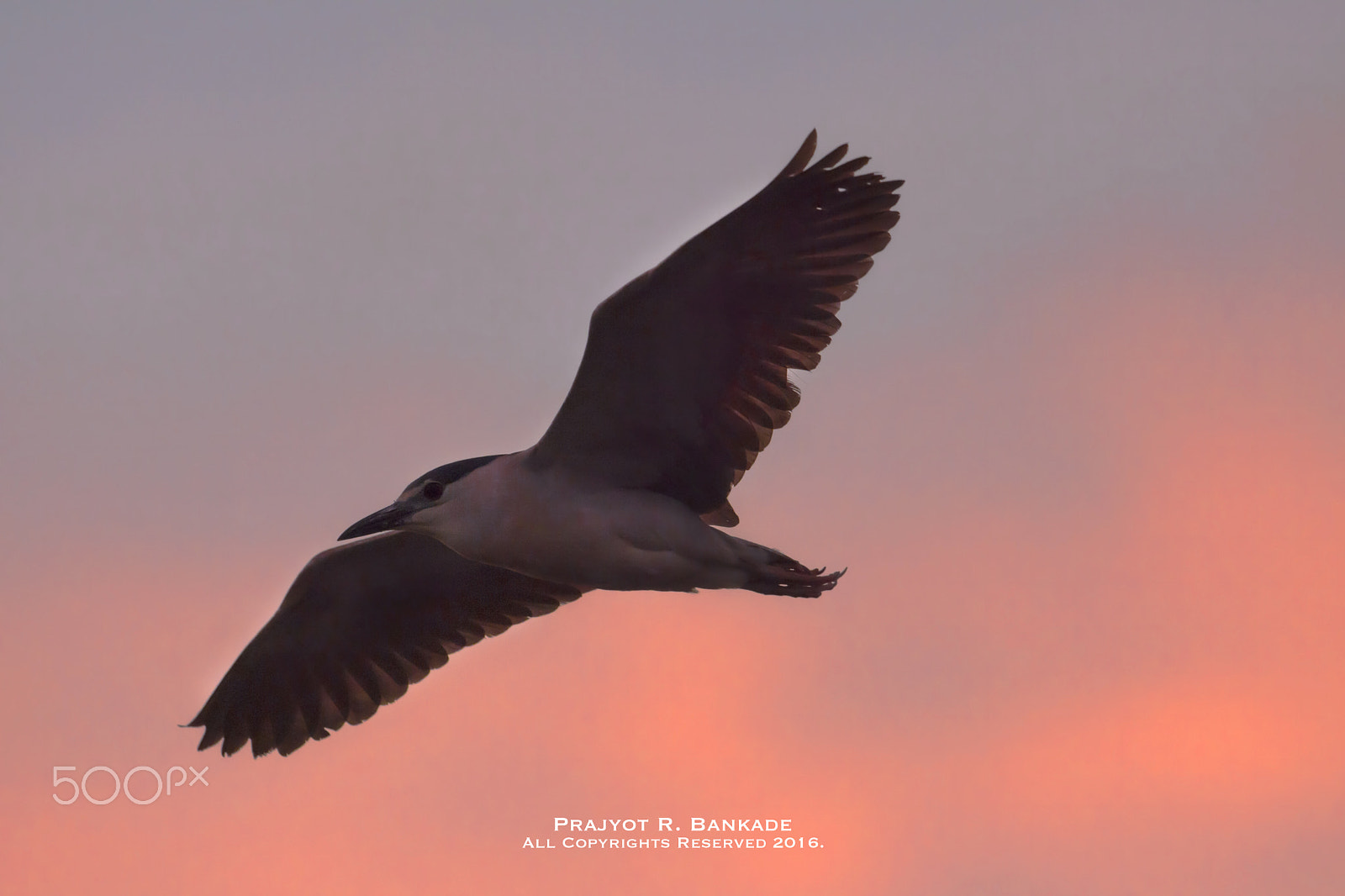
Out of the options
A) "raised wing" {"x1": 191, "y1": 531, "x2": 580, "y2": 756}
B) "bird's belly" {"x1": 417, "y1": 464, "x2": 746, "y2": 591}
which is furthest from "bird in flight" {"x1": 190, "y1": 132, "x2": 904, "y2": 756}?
"raised wing" {"x1": 191, "y1": 531, "x2": 580, "y2": 756}

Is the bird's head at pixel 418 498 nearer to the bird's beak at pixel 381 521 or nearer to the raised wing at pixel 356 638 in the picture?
the bird's beak at pixel 381 521

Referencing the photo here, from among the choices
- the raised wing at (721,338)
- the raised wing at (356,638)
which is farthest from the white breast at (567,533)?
the raised wing at (356,638)

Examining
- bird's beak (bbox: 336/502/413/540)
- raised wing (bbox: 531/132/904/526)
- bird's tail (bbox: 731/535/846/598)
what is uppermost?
raised wing (bbox: 531/132/904/526)

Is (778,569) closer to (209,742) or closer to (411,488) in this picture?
(411,488)

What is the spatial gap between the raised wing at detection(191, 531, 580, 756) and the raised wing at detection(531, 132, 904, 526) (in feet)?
7.23

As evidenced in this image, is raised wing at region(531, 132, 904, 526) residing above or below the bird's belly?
above

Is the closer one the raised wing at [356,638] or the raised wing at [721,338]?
the raised wing at [721,338]

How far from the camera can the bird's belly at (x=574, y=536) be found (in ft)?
33.0

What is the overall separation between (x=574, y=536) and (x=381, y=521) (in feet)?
4.39

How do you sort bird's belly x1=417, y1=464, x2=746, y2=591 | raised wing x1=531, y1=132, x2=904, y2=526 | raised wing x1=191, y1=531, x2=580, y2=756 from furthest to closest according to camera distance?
raised wing x1=191, y1=531, x2=580, y2=756, bird's belly x1=417, y1=464, x2=746, y2=591, raised wing x1=531, y1=132, x2=904, y2=526

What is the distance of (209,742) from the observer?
41.2 ft

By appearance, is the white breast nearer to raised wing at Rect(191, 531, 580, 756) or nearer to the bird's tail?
the bird's tail

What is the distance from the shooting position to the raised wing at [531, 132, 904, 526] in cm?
947

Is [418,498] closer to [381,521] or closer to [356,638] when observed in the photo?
[381,521]
